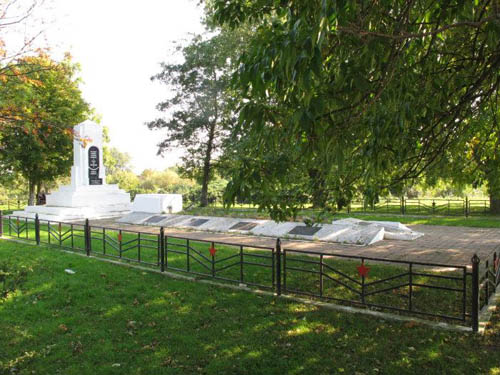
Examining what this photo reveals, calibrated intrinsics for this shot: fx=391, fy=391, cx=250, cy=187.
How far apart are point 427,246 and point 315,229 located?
365cm

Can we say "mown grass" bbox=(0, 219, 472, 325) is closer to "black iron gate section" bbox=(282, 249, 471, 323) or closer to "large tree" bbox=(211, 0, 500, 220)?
"black iron gate section" bbox=(282, 249, 471, 323)

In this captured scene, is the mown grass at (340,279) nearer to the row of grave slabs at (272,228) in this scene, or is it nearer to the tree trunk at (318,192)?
the tree trunk at (318,192)

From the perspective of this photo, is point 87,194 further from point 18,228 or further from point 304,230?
point 304,230

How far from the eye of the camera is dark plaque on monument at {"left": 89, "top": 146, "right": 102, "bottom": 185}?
25.9m

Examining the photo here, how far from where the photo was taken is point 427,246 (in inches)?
475

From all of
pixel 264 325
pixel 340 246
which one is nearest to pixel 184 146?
pixel 340 246

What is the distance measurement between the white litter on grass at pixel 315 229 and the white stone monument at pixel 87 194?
283 inches

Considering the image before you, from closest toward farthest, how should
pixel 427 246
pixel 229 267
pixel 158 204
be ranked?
pixel 229 267
pixel 427 246
pixel 158 204

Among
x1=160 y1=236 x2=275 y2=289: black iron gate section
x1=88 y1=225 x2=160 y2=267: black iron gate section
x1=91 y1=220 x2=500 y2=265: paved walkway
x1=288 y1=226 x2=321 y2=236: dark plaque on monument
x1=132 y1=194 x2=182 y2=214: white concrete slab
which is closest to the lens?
x1=160 y1=236 x2=275 y2=289: black iron gate section

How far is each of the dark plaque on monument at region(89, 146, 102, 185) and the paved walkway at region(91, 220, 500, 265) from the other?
1264 cm

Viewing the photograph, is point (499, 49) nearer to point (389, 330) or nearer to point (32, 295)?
point (389, 330)

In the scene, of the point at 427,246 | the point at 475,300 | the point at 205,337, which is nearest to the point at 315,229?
the point at 427,246

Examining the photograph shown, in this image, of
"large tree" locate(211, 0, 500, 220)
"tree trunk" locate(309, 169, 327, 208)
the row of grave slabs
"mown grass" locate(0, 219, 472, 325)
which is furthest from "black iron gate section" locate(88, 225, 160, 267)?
"large tree" locate(211, 0, 500, 220)

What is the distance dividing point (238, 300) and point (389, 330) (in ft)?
8.42
